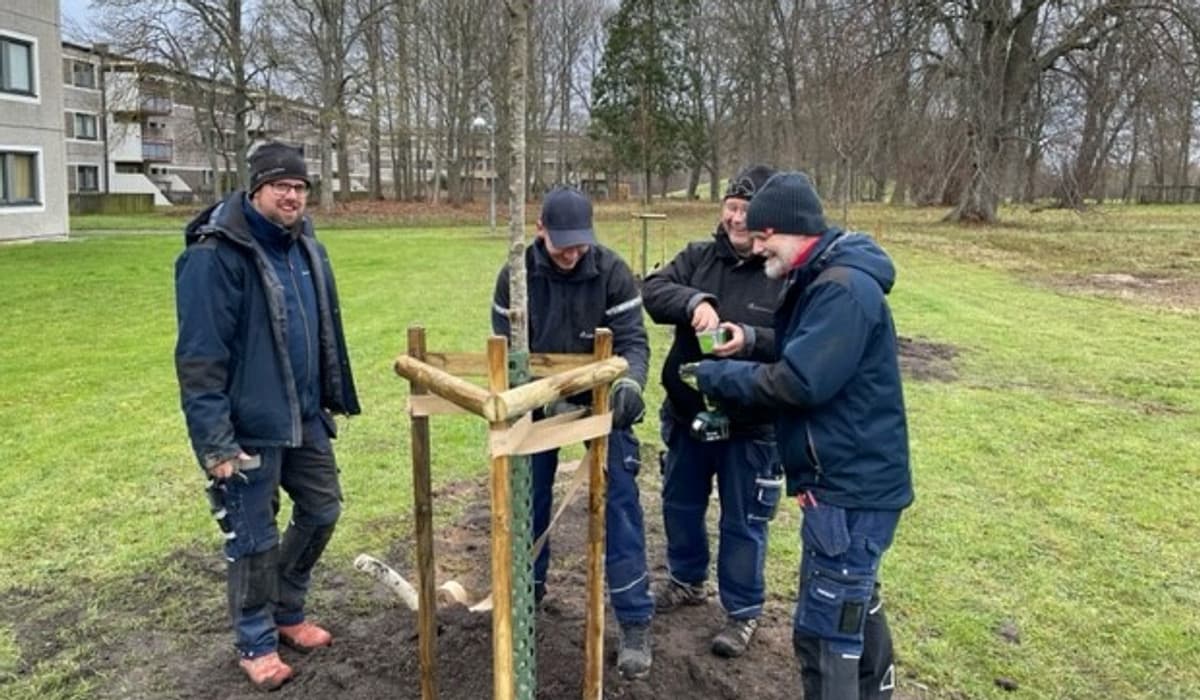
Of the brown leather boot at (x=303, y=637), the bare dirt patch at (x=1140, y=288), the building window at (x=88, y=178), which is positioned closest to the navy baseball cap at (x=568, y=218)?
the brown leather boot at (x=303, y=637)

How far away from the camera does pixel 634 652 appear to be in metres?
3.65

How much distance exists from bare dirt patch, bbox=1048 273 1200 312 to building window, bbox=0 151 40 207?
25.0 metres

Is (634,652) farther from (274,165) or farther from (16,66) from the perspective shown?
(16,66)

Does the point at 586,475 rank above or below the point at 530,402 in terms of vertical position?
below

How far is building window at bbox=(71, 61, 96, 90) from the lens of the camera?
54281 mm

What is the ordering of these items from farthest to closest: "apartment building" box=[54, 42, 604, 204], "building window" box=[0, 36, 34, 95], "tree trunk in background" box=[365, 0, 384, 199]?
"apartment building" box=[54, 42, 604, 204]
"tree trunk in background" box=[365, 0, 384, 199]
"building window" box=[0, 36, 34, 95]

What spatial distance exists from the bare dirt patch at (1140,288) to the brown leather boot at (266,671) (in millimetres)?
15391

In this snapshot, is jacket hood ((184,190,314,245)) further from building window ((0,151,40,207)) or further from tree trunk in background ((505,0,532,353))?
building window ((0,151,40,207))

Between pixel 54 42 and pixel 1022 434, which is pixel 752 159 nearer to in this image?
pixel 54 42

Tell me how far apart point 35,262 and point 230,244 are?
19.7 m

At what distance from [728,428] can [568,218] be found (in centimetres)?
104

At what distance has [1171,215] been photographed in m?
40.7

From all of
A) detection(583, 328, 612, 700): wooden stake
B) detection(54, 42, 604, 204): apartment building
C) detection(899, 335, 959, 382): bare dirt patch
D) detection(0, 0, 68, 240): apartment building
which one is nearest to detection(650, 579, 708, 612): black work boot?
detection(583, 328, 612, 700): wooden stake

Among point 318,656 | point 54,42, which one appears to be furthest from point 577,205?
point 54,42
